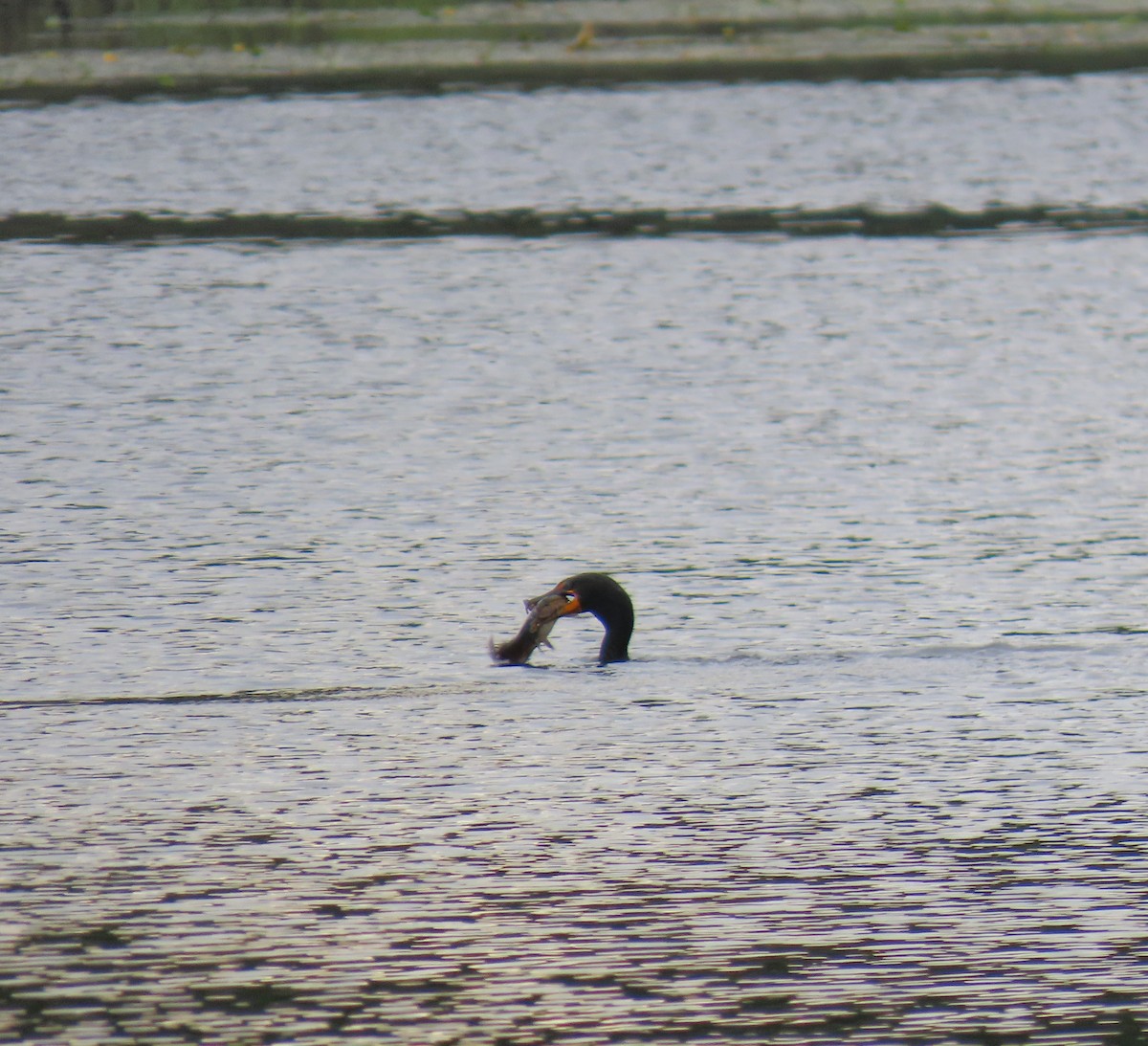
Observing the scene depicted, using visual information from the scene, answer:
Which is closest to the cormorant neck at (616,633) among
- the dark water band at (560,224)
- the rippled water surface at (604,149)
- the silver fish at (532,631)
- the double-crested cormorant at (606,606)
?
the double-crested cormorant at (606,606)

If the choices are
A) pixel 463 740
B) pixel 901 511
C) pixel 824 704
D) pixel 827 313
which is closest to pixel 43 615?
pixel 463 740

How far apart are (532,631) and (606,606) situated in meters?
0.22

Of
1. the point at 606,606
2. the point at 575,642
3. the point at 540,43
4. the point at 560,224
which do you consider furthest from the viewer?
the point at 540,43

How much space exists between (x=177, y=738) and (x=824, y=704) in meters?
1.63

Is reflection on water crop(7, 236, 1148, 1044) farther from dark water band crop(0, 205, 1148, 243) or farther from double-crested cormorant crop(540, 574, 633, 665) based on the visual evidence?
dark water band crop(0, 205, 1148, 243)

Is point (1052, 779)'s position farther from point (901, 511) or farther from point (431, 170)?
point (431, 170)

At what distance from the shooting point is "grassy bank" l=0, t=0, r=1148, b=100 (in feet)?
70.5

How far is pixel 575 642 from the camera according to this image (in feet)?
22.7

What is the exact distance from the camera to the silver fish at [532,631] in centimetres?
652

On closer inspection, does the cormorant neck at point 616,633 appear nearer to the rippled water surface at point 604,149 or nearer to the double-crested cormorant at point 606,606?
the double-crested cormorant at point 606,606

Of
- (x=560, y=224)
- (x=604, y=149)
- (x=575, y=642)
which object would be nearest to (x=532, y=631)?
(x=575, y=642)

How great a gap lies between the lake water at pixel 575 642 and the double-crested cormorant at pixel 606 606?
3.1 inches

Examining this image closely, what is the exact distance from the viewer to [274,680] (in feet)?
20.7

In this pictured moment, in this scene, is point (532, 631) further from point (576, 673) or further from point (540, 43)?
point (540, 43)
